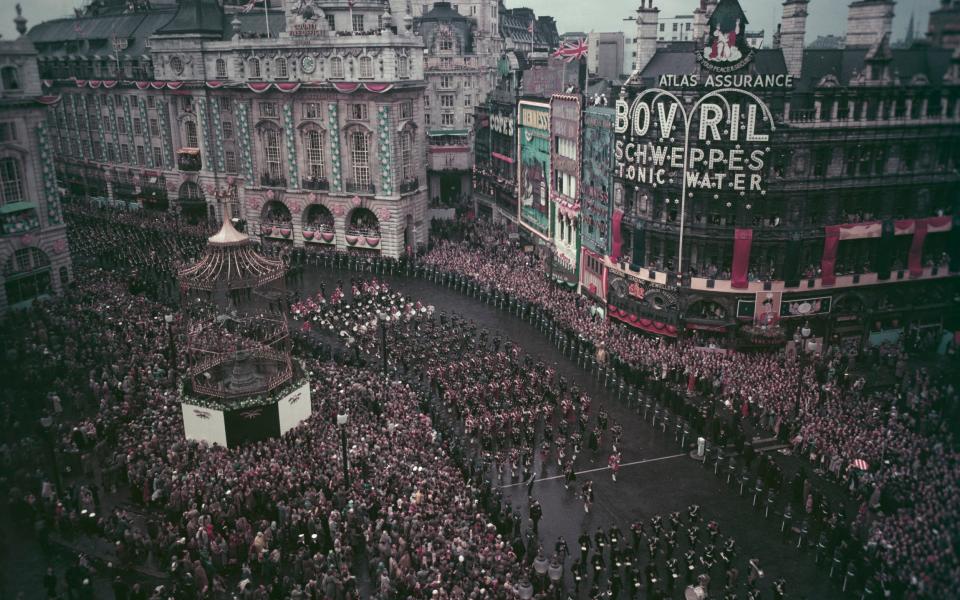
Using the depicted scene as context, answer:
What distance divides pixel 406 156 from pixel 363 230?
26.4 feet

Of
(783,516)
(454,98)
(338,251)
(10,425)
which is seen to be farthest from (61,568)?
(454,98)

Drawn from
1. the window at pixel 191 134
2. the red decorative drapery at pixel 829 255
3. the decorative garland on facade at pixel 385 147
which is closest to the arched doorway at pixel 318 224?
the decorative garland on facade at pixel 385 147

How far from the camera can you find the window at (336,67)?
6919 cm

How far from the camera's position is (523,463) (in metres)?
36.7

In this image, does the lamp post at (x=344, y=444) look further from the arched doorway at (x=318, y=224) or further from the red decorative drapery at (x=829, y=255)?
the arched doorway at (x=318, y=224)

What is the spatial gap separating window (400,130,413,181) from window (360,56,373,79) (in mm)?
5916

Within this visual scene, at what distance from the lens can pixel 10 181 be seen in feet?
174

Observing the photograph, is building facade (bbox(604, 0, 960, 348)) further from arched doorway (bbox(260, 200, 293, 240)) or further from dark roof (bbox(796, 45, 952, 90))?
arched doorway (bbox(260, 200, 293, 240))

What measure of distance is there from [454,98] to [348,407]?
6653 cm

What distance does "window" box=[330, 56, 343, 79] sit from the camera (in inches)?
2724

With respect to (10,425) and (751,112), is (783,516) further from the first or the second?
(10,425)

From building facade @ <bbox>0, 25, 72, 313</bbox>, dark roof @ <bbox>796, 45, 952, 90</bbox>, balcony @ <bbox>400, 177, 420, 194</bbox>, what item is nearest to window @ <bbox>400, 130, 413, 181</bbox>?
balcony @ <bbox>400, 177, 420, 194</bbox>

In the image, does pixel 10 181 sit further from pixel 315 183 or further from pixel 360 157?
pixel 360 157

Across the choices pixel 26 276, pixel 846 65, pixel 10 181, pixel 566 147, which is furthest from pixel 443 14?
pixel 26 276
